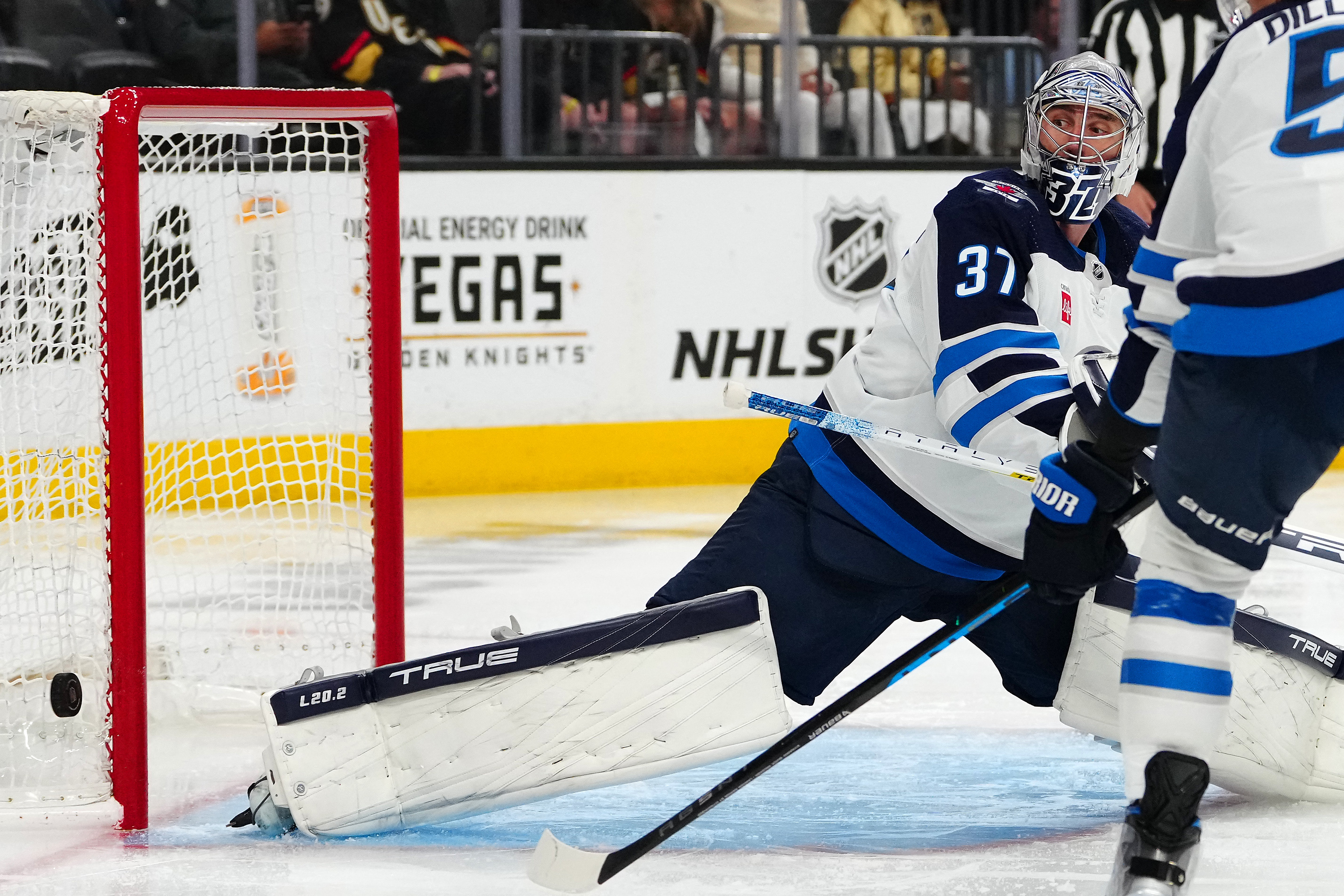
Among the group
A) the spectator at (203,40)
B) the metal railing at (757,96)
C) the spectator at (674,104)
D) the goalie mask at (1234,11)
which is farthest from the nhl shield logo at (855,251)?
the goalie mask at (1234,11)

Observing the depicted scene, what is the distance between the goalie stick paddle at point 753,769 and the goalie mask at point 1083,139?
1.57 ft

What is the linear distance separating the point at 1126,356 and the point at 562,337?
150 inches

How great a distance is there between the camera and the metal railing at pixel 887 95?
5598mm

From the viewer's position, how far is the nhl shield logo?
214 inches

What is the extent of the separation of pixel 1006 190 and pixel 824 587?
1.78 feet

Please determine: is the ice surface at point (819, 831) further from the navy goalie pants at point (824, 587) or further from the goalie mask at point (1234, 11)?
the goalie mask at point (1234, 11)

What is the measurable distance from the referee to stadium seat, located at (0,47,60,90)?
12.1ft

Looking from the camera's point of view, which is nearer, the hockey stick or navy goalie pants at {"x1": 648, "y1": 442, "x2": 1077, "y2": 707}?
the hockey stick

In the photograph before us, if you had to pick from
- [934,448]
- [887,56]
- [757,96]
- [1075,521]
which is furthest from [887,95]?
[1075,521]

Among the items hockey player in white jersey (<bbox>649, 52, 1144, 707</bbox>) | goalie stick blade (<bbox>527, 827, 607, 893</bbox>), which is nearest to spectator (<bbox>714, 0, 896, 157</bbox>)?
hockey player in white jersey (<bbox>649, 52, 1144, 707</bbox>)

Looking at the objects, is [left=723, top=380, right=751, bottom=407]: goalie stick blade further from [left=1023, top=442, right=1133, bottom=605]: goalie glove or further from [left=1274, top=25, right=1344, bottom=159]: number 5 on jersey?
[left=1274, top=25, right=1344, bottom=159]: number 5 on jersey

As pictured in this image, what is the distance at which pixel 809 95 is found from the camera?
5.63 metres

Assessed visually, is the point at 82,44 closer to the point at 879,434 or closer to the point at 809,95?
the point at 809,95

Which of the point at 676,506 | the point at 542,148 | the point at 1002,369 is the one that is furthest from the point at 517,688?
the point at 542,148
